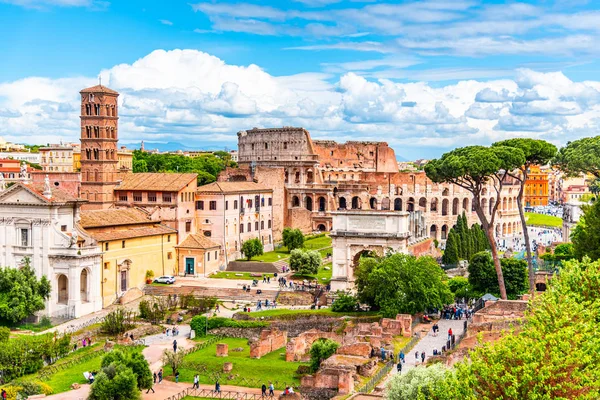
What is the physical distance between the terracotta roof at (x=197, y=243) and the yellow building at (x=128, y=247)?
1.01 meters

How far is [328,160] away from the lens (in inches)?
4695

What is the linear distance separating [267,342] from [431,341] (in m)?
9.10

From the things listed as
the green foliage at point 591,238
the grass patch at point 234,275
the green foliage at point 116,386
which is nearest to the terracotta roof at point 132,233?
the grass patch at point 234,275

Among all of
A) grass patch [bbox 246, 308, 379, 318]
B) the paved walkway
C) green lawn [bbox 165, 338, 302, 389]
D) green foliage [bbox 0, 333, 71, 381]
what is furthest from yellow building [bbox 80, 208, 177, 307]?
the paved walkway

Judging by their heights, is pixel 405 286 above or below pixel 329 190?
below

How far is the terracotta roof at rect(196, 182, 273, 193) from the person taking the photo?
68938 millimetres

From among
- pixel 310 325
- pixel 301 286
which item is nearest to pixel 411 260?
pixel 310 325

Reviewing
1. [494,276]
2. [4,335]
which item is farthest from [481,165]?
[4,335]

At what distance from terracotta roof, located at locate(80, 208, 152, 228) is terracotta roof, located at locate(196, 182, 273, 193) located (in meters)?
7.34

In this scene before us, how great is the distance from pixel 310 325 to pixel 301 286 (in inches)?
378

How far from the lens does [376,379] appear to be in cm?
3516

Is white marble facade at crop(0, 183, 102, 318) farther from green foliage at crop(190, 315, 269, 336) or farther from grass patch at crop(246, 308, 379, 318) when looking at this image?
grass patch at crop(246, 308, 379, 318)

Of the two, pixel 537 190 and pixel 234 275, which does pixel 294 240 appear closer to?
pixel 234 275

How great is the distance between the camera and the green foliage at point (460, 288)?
181 feet
